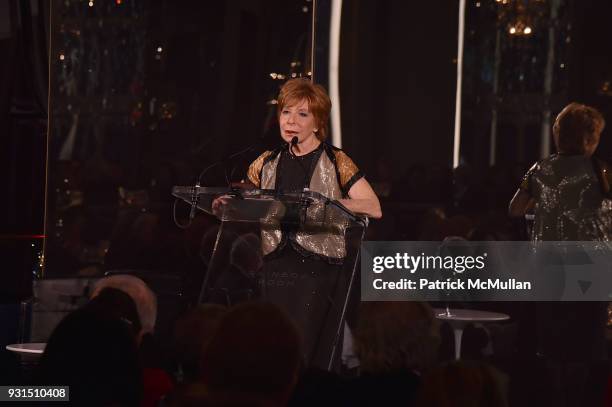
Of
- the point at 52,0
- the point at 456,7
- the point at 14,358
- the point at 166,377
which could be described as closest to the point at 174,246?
the point at 14,358

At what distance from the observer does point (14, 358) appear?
5453mm

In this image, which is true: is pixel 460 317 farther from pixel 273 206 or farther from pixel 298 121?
pixel 273 206

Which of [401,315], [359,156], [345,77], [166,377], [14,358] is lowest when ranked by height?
[14,358]

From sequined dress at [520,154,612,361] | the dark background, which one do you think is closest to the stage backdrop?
the dark background

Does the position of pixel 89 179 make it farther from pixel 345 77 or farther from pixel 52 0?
pixel 345 77

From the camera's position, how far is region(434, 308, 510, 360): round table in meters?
4.97

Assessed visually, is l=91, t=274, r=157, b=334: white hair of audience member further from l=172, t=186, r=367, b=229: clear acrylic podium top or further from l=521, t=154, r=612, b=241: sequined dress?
l=521, t=154, r=612, b=241: sequined dress

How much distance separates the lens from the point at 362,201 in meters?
4.35

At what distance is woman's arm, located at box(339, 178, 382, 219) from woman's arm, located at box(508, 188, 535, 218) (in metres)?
1.26

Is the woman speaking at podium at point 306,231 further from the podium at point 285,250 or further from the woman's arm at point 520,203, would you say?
the woman's arm at point 520,203

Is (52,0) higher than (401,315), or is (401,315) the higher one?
(52,0)

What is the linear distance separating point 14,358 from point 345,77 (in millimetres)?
2299

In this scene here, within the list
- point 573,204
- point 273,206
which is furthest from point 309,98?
point 573,204

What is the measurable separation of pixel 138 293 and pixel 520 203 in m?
2.62
